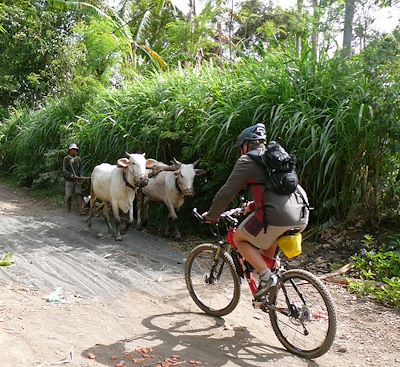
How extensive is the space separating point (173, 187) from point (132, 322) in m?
3.60

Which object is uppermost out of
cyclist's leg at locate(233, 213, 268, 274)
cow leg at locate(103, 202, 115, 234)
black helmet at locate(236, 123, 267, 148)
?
black helmet at locate(236, 123, 267, 148)

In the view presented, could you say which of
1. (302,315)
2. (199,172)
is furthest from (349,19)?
(302,315)

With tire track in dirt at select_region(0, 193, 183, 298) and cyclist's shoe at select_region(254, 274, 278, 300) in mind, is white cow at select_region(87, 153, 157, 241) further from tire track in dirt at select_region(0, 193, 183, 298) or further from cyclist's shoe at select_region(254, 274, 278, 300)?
cyclist's shoe at select_region(254, 274, 278, 300)

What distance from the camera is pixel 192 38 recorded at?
14.9m

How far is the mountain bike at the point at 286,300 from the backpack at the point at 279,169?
37 centimetres

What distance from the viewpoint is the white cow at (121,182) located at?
23.0 feet

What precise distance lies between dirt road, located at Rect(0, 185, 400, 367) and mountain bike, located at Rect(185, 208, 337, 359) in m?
0.13

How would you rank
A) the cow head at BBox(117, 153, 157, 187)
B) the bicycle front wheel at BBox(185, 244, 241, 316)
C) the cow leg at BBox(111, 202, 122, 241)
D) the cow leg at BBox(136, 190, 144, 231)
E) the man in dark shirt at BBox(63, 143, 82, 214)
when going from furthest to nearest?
the man in dark shirt at BBox(63, 143, 82, 214) < the cow leg at BBox(136, 190, 144, 231) < the cow leg at BBox(111, 202, 122, 241) < the cow head at BBox(117, 153, 157, 187) < the bicycle front wheel at BBox(185, 244, 241, 316)

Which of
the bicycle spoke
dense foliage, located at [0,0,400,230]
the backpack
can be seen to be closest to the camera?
the backpack

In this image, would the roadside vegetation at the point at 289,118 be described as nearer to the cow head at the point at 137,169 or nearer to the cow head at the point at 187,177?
the cow head at the point at 187,177

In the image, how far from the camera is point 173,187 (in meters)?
7.61

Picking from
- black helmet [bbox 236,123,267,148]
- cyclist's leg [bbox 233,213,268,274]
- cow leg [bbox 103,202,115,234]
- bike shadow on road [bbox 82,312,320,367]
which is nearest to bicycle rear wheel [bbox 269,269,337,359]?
bike shadow on road [bbox 82,312,320,367]

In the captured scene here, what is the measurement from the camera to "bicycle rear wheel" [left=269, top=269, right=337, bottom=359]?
3553 mm

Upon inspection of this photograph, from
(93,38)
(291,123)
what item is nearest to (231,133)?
(291,123)
